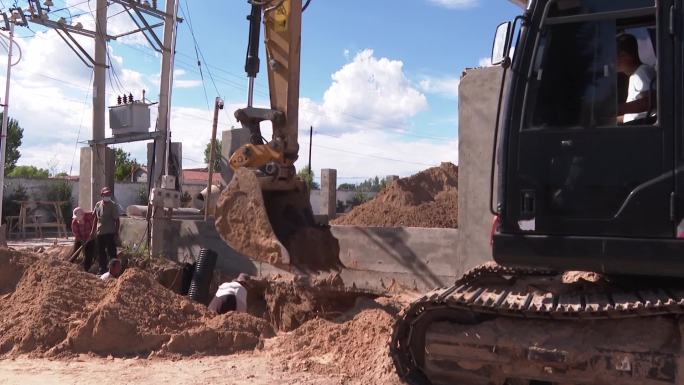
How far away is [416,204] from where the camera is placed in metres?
16.8

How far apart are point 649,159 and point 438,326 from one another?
5.64 ft

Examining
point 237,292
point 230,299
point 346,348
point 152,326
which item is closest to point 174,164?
point 237,292

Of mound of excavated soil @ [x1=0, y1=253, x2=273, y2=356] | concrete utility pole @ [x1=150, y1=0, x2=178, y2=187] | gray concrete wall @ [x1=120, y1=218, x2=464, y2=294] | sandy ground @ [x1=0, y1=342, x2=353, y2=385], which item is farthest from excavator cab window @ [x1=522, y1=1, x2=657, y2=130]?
concrete utility pole @ [x1=150, y1=0, x2=178, y2=187]

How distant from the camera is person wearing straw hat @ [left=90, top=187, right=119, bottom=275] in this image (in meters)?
10.9

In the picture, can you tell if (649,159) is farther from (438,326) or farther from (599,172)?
(438,326)

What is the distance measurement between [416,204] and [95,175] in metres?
7.52

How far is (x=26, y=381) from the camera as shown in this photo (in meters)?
5.84

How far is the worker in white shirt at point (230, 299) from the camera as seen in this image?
27.0 feet

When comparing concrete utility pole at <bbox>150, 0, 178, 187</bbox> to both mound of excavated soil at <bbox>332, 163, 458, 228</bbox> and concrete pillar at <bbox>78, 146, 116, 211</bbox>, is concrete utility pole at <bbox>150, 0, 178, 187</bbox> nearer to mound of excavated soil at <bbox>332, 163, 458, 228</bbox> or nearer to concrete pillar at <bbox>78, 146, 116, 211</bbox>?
concrete pillar at <bbox>78, 146, 116, 211</bbox>

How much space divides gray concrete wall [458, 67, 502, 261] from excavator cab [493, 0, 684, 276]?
3.90 metres

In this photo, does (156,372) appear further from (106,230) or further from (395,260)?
(106,230)

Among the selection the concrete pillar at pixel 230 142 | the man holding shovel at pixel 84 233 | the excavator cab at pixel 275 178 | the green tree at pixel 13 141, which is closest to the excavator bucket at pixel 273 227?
the excavator cab at pixel 275 178

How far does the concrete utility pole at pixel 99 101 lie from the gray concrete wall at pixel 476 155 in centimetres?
874

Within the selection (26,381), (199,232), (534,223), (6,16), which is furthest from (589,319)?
(6,16)
